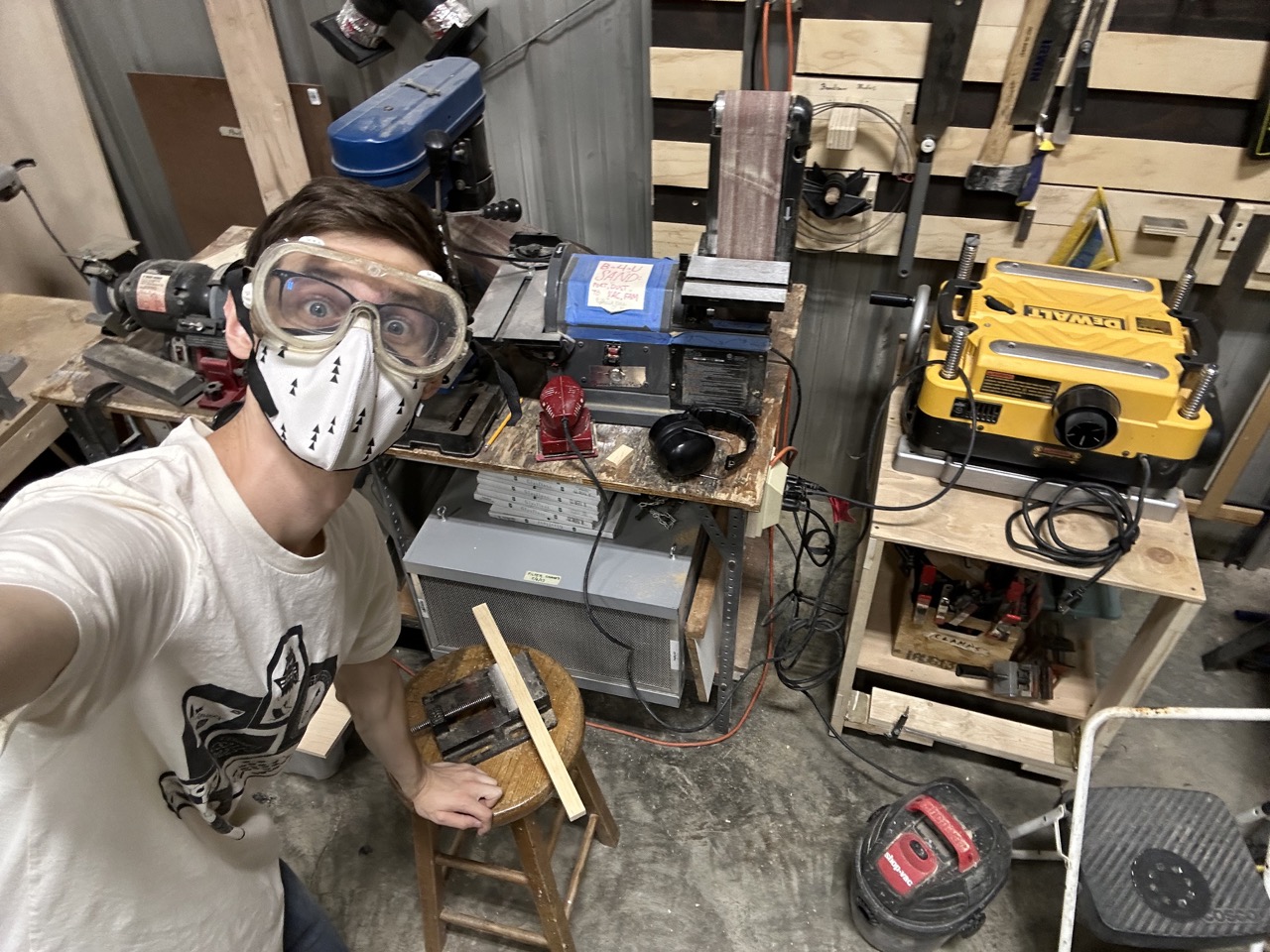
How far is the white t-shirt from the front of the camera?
68 cm

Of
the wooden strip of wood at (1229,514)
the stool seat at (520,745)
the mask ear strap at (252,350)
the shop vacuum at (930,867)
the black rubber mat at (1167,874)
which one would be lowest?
the shop vacuum at (930,867)

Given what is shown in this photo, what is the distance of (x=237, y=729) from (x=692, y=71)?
5.64ft

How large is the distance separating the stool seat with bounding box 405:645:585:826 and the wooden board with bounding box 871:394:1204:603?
2.40ft

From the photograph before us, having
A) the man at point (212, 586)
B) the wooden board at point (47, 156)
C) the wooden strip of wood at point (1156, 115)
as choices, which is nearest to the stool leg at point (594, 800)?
the man at point (212, 586)

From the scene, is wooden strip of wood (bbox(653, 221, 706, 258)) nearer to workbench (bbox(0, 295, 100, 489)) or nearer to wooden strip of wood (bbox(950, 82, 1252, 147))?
wooden strip of wood (bbox(950, 82, 1252, 147))

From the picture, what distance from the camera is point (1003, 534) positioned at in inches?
63.5

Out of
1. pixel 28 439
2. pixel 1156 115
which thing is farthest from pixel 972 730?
pixel 28 439

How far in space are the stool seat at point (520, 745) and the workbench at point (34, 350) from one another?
1.18m

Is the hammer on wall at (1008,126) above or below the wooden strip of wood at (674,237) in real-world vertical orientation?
above

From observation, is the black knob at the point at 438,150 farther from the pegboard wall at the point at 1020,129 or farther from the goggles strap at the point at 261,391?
the goggles strap at the point at 261,391

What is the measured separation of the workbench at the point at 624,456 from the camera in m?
1.56

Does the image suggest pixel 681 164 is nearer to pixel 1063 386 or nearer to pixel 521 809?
pixel 1063 386

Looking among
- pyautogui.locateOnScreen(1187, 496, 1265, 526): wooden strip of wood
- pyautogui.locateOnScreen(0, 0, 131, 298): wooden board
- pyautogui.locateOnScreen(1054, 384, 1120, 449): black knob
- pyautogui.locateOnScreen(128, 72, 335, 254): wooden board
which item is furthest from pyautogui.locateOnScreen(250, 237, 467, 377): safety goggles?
pyautogui.locateOnScreen(1187, 496, 1265, 526): wooden strip of wood

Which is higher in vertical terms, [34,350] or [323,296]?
[323,296]
